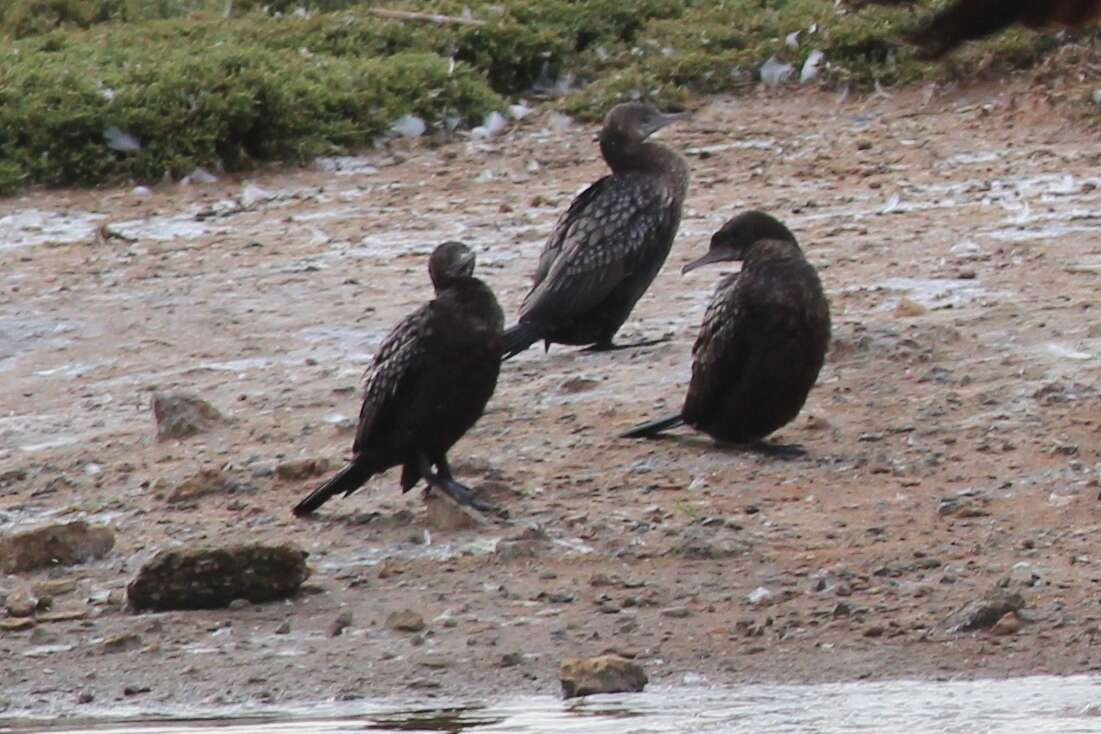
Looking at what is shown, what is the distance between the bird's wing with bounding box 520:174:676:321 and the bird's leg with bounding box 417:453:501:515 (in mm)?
2063

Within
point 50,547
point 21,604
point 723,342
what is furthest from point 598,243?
point 21,604

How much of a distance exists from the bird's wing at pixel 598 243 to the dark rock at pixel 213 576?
3.00 metres

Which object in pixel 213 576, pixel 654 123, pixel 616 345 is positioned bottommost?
pixel 616 345

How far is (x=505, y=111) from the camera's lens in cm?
1443

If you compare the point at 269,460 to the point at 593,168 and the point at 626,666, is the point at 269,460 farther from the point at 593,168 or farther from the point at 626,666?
the point at 593,168

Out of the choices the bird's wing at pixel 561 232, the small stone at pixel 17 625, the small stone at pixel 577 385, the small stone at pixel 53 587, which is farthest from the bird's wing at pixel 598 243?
the small stone at pixel 17 625

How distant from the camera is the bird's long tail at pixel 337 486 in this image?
293 inches

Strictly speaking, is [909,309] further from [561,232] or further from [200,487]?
[200,487]

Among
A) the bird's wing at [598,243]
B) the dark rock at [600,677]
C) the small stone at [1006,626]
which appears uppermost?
the bird's wing at [598,243]

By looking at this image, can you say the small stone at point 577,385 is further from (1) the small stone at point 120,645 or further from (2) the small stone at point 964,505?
(1) the small stone at point 120,645

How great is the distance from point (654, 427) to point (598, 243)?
1643 millimetres

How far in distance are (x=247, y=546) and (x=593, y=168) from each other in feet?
22.5

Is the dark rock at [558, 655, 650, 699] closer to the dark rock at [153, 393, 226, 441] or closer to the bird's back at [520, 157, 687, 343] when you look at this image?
the dark rock at [153, 393, 226, 441]

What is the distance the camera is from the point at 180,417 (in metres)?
8.66
